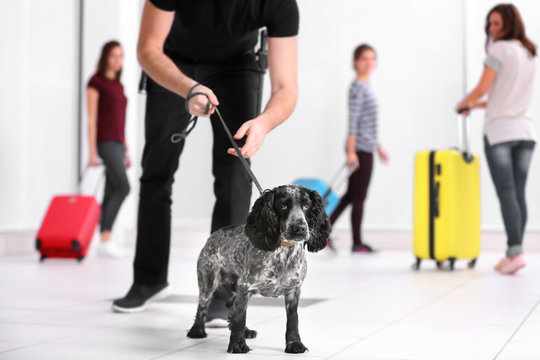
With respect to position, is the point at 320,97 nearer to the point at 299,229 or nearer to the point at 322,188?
the point at 322,188

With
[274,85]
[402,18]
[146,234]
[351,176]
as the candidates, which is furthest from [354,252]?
[274,85]

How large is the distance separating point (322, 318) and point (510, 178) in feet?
6.70

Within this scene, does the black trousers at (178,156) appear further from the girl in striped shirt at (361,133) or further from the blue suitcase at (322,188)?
the girl in striped shirt at (361,133)

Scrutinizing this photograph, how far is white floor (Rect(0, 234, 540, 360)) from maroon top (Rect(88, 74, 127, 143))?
1380mm

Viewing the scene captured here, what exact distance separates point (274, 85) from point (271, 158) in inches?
187

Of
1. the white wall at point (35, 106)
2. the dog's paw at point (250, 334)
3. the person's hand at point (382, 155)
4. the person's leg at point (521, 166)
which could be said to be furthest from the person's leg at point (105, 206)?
the dog's paw at point (250, 334)

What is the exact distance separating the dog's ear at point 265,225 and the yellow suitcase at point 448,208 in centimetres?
280

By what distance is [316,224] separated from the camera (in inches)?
76.7

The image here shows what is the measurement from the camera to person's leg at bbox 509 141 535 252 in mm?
4355

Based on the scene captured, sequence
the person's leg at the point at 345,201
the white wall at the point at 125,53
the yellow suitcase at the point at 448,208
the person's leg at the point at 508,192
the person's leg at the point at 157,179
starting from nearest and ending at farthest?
the person's leg at the point at 157,179 < the person's leg at the point at 508,192 < the yellow suitcase at the point at 448,208 < the person's leg at the point at 345,201 < the white wall at the point at 125,53

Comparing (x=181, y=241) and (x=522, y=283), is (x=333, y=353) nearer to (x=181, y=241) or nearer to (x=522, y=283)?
(x=522, y=283)

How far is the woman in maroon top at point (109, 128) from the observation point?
5.60 m

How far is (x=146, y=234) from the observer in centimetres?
283

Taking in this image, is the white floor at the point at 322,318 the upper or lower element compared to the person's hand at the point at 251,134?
lower
